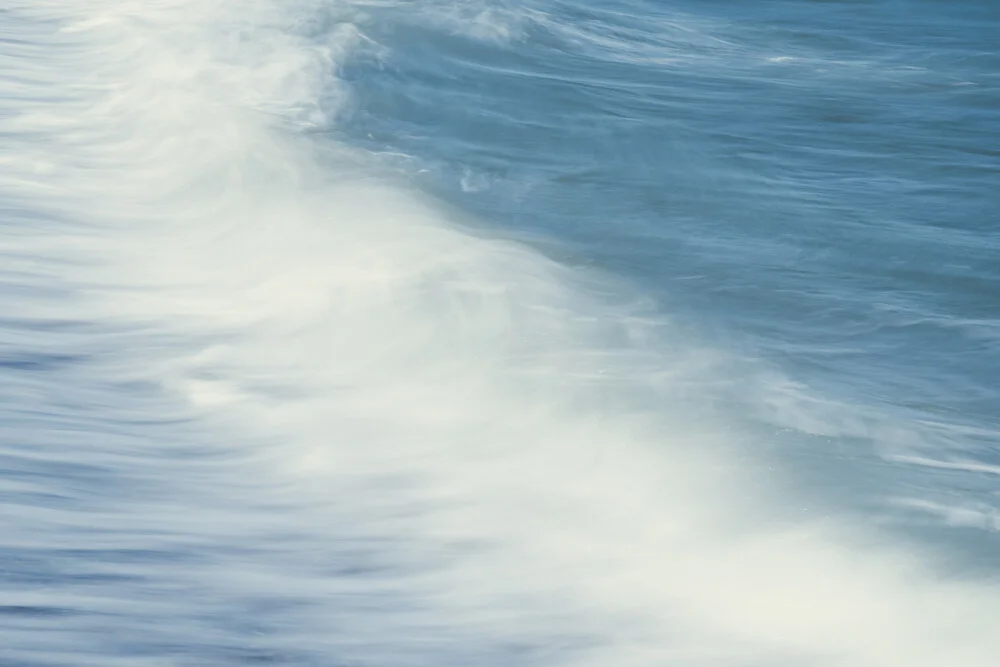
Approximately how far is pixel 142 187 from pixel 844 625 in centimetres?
401

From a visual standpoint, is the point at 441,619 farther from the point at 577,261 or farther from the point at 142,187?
the point at 142,187

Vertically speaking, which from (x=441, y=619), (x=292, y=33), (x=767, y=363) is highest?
(x=292, y=33)

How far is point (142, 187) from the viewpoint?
19.8 feet

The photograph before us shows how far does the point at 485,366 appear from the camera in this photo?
14.4ft

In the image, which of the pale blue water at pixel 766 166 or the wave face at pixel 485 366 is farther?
the pale blue water at pixel 766 166

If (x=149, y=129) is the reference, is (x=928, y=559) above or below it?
below

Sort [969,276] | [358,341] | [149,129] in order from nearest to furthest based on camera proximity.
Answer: [358,341] < [969,276] < [149,129]

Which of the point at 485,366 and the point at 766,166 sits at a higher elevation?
the point at 766,166

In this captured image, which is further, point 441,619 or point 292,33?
point 292,33

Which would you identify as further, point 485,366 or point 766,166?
point 766,166

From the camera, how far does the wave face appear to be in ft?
9.80

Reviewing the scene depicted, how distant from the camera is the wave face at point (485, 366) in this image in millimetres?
2986

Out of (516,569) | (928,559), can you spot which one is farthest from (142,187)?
(928,559)

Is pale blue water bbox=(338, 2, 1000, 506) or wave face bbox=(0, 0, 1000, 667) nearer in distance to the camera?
wave face bbox=(0, 0, 1000, 667)
